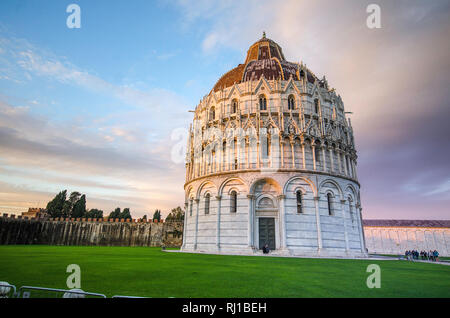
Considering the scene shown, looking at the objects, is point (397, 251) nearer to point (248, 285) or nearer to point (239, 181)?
point (239, 181)

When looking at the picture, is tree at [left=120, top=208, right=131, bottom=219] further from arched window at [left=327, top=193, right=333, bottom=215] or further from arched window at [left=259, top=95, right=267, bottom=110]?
arched window at [left=327, top=193, right=333, bottom=215]

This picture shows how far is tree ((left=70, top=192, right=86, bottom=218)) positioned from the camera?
6581 cm

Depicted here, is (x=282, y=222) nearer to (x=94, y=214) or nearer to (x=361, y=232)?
(x=361, y=232)

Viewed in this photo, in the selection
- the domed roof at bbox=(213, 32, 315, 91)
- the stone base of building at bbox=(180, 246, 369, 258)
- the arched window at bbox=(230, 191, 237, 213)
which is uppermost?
the domed roof at bbox=(213, 32, 315, 91)

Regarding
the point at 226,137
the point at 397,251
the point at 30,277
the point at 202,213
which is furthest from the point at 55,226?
the point at 397,251

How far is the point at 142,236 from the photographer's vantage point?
159 feet

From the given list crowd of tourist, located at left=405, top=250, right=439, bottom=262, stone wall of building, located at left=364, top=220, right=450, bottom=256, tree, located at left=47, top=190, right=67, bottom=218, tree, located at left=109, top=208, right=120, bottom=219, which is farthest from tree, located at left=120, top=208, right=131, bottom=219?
crowd of tourist, located at left=405, top=250, right=439, bottom=262

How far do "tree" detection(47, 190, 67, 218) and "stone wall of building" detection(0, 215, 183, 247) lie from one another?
19748mm

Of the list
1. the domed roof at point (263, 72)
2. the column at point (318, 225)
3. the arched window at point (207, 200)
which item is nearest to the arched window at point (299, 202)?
the column at point (318, 225)

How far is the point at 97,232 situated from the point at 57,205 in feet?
86.8

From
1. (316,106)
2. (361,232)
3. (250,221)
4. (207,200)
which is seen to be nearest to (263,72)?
(316,106)

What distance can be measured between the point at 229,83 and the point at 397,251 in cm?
4673

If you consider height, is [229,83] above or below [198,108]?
above

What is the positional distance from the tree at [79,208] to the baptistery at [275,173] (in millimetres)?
46977
